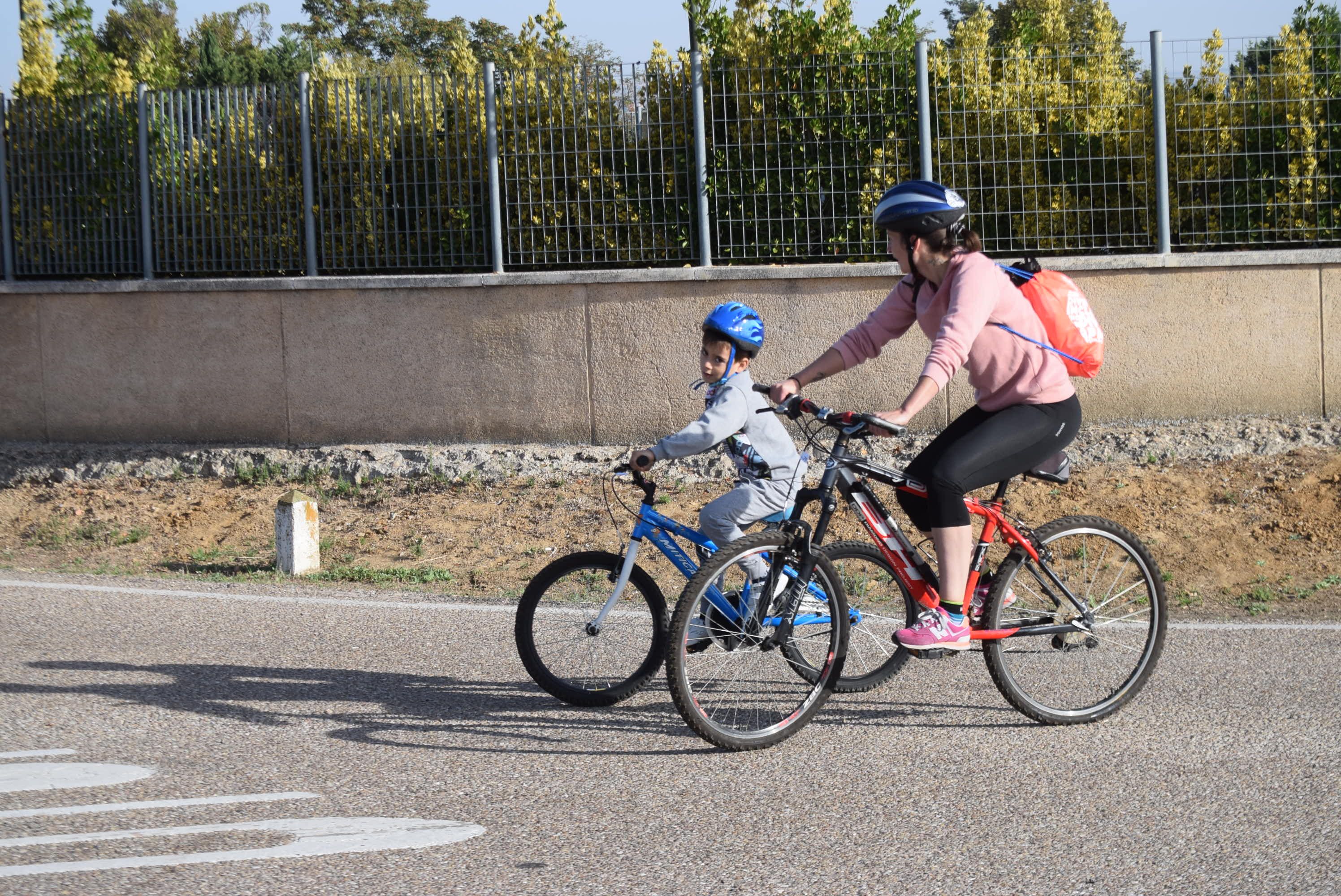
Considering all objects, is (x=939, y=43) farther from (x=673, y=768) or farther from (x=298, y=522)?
(x=673, y=768)

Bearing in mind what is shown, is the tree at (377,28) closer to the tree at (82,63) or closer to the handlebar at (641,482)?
the tree at (82,63)

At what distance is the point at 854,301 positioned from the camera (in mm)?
11039

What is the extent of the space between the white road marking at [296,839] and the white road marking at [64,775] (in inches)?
19.9

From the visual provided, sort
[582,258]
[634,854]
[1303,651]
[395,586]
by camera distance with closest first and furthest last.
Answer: [634,854] → [1303,651] → [395,586] → [582,258]

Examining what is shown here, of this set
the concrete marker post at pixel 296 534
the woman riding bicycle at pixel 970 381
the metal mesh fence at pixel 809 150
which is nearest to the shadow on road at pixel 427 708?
the woman riding bicycle at pixel 970 381

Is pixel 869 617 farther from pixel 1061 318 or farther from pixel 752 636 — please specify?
pixel 1061 318

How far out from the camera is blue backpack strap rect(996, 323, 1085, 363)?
4.98 m

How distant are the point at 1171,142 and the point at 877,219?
724 centimetres

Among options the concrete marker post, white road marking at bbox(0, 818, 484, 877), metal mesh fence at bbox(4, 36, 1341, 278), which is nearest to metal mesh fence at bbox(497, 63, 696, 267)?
metal mesh fence at bbox(4, 36, 1341, 278)

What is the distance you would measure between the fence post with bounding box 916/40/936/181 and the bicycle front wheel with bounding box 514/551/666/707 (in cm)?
681

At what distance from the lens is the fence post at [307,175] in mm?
11781

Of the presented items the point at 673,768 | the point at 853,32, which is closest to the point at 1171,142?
the point at 853,32

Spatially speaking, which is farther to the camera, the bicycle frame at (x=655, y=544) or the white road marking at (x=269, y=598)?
the white road marking at (x=269, y=598)

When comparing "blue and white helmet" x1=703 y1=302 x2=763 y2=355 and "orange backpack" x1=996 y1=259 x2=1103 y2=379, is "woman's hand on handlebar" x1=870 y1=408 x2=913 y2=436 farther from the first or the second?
"blue and white helmet" x1=703 y1=302 x2=763 y2=355
